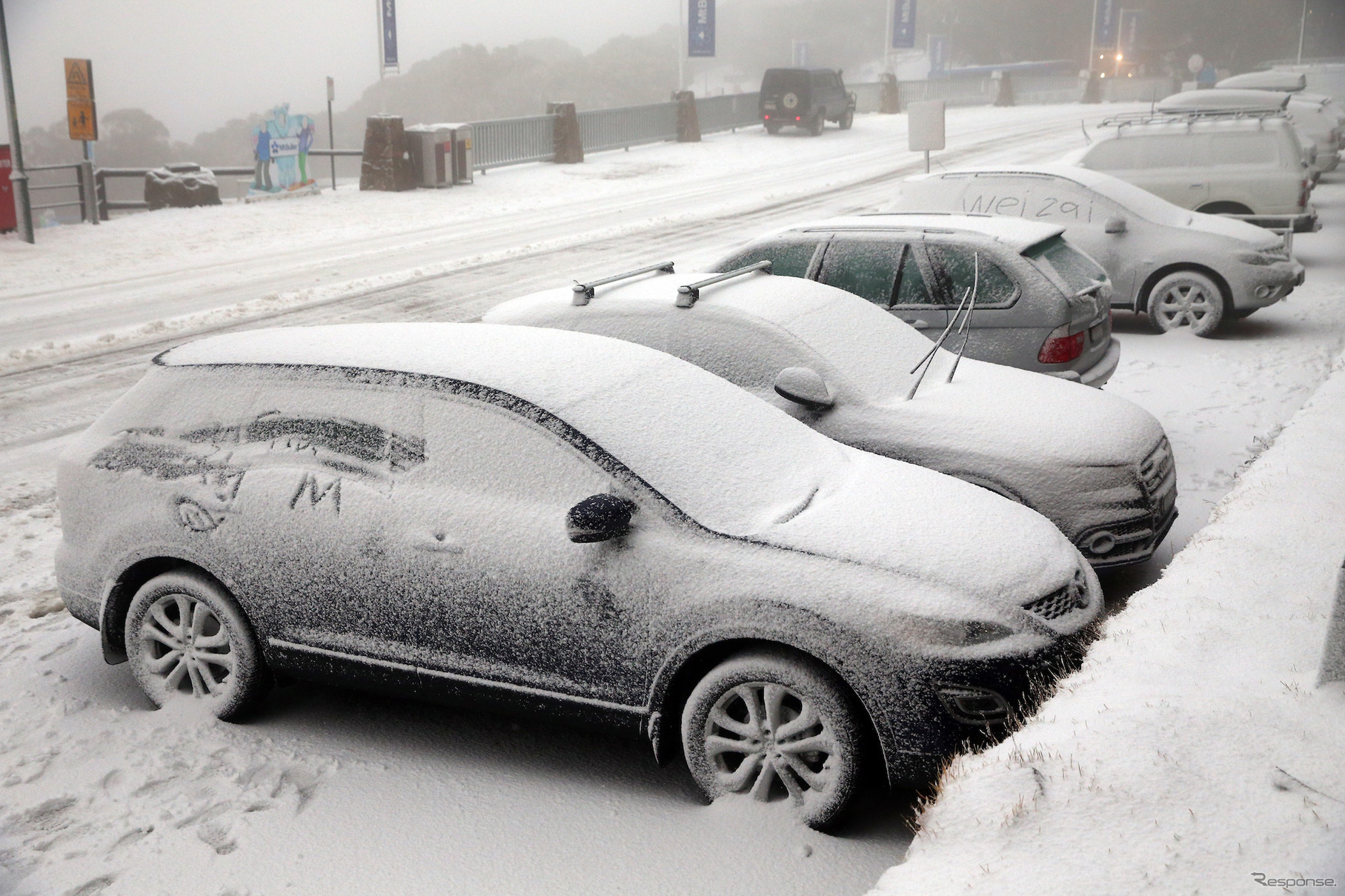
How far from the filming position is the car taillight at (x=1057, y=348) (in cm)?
811

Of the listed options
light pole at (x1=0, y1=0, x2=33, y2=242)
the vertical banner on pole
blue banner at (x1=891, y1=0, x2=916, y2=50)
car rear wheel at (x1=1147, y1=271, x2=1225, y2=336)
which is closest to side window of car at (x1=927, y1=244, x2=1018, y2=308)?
car rear wheel at (x1=1147, y1=271, x2=1225, y2=336)

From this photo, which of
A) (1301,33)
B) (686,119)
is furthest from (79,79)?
(1301,33)

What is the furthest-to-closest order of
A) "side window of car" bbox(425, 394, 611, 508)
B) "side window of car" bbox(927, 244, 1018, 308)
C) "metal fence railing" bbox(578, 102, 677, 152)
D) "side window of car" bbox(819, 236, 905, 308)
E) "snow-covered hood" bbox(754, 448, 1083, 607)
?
"metal fence railing" bbox(578, 102, 677, 152) → "side window of car" bbox(819, 236, 905, 308) → "side window of car" bbox(927, 244, 1018, 308) → "side window of car" bbox(425, 394, 611, 508) → "snow-covered hood" bbox(754, 448, 1083, 607)

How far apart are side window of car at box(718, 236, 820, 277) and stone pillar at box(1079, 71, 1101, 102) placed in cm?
6076

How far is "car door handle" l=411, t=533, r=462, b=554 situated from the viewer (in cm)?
450

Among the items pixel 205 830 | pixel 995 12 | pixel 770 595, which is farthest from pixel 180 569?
pixel 995 12

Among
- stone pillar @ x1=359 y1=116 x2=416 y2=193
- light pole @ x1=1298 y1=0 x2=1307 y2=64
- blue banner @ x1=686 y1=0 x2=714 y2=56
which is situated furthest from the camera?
light pole @ x1=1298 y1=0 x2=1307 y2=64

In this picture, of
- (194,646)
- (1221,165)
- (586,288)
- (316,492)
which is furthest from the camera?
(1221,165)

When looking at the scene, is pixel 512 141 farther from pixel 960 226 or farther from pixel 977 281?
pixel 977 281

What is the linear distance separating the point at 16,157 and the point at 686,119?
74.0 feet

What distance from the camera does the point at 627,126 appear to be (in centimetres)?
3669

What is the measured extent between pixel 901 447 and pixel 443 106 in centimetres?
10753

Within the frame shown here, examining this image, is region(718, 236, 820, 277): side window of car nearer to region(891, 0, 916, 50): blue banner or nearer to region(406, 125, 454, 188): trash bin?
region(406, 125, 454, 188): trash bin

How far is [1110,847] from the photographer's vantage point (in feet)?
10.4
